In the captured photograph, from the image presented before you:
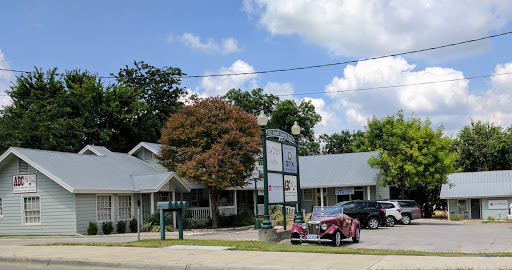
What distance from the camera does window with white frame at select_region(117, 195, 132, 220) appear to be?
95.0 feet

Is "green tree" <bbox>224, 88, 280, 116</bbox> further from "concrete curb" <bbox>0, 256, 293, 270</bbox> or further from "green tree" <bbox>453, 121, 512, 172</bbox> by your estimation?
"concrete curb" <bbox>0, 256, 293, 270</bbox>

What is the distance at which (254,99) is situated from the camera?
66.3 meters

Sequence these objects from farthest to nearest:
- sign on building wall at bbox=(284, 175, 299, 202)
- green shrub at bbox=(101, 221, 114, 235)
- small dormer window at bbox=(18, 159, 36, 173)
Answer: small dormer window at bbox=(18, 159, 36, 173)
green shrub at bbox=(101, 221, 114, 235)
sign on building wall at bbox=(284, 175, 299, 202)

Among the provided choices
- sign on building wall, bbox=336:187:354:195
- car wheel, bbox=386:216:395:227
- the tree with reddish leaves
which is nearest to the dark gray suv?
car wheel, bbox=386:216:395:227

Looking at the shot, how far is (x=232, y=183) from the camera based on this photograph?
3006cm

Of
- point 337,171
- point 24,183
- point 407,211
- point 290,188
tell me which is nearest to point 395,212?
point 407,211

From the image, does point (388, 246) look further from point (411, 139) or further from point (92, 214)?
point (411, 139)

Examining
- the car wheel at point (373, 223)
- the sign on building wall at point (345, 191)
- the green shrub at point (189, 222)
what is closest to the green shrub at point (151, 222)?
the green shrub at point (189, 222)

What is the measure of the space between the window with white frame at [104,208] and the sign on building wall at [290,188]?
1186 centimetres

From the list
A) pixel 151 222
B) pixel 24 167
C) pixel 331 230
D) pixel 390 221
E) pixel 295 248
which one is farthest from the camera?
pixel 390 221

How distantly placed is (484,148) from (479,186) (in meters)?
16.2

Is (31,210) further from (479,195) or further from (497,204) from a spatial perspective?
(497,204)

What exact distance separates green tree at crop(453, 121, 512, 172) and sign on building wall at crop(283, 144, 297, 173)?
40.9 m

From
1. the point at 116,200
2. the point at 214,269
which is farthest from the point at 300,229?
the point at 116,200
